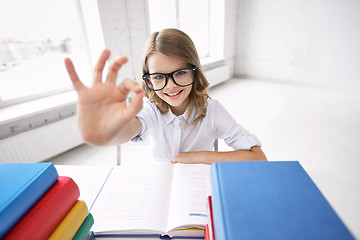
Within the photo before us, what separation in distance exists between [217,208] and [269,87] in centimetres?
440

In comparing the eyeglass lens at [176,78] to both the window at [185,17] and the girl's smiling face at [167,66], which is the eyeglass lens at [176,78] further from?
the window at [185,17]

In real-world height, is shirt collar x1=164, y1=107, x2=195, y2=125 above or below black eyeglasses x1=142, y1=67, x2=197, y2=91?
below

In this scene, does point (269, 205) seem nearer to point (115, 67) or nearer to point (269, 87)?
point (115, 67)

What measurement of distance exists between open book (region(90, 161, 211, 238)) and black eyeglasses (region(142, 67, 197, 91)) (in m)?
0.34

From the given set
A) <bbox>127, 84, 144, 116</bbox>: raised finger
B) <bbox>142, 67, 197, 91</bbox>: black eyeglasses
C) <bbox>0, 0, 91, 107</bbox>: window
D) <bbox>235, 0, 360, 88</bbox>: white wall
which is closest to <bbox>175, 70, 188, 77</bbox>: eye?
<bbox>142, 67, 197, 91</bbox>: black eyeglasses

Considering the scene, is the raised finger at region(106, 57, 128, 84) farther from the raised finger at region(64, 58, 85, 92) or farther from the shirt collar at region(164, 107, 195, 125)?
the shirt collar at region(164, 107, 195, 125)

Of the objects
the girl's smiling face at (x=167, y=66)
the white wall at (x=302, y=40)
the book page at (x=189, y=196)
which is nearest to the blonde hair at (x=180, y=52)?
the girl's smiling face at (x=167, y=66)

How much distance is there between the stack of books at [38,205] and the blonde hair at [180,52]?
0.60 meters

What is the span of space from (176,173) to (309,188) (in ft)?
1.39

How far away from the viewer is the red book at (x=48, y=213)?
351mm

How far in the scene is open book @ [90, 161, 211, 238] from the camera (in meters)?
0.53

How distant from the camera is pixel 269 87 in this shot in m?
4.26

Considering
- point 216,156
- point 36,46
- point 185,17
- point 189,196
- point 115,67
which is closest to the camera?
point 115,67

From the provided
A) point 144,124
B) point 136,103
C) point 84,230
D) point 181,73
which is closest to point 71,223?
point 84,230
